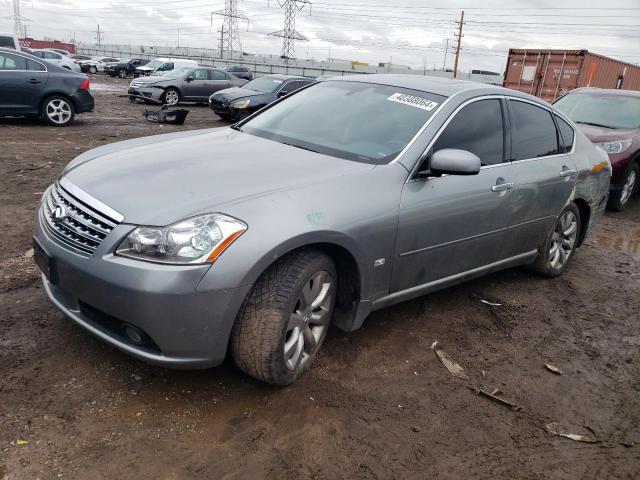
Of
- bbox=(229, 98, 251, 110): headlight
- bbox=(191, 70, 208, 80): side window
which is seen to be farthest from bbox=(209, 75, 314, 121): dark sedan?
bbox=(191, 70, 208, 80): side window

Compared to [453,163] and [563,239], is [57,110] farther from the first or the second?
[453,163]

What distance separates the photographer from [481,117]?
12.7 ft

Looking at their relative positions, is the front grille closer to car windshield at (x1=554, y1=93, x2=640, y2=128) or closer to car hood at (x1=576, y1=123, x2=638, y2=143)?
car hood at (x1=576, y1=123, x2=638, y2=143)

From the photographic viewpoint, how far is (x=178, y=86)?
60.7 feet

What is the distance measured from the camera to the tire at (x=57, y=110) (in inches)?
437

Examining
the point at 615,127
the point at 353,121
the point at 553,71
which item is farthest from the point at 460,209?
the point at 553,71

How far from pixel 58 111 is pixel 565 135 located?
10254 mm

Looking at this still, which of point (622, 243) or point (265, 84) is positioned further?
point (265, 84)

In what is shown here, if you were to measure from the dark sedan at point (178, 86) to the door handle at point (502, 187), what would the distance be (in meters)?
16.2

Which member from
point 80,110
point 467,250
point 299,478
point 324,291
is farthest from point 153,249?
point 80,110

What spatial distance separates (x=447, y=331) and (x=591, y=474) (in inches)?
55.2

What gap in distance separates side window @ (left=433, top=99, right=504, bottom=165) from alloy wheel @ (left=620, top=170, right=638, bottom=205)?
212 inches

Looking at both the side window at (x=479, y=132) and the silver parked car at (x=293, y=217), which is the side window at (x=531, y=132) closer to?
the silver parked car at (x=293, y=217)

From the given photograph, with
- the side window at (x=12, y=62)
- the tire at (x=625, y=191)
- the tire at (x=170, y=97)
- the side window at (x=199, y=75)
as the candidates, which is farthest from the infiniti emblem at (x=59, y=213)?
the side window at (x=199, y=75)
